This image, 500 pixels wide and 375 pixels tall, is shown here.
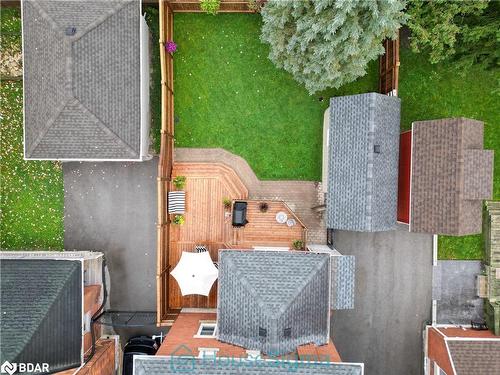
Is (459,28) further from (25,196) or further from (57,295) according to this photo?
(25,196)

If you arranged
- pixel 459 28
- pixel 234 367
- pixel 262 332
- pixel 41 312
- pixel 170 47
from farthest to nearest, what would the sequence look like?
pixel 170 47
pixel 459 28
pixel 41 312
pixel 262 332
pixel 234 367

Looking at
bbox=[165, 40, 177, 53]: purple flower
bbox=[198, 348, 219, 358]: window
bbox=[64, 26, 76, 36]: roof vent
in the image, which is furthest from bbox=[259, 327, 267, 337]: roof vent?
bbox=[64, 26, 76, 36]: roof vent

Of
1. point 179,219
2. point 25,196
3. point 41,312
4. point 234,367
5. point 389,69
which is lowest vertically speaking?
point 234,367

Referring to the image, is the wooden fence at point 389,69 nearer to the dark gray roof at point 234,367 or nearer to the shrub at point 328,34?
the shrub at point 328,34

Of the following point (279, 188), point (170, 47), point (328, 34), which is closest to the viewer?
point (328, 34)

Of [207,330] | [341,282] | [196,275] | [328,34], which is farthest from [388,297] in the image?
[328,34]

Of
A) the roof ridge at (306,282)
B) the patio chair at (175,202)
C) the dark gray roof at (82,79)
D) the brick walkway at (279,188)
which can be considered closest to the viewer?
the roof ridge at (306,282)

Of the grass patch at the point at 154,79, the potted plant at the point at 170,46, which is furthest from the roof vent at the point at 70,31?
the potted plant at the point at 170,46
